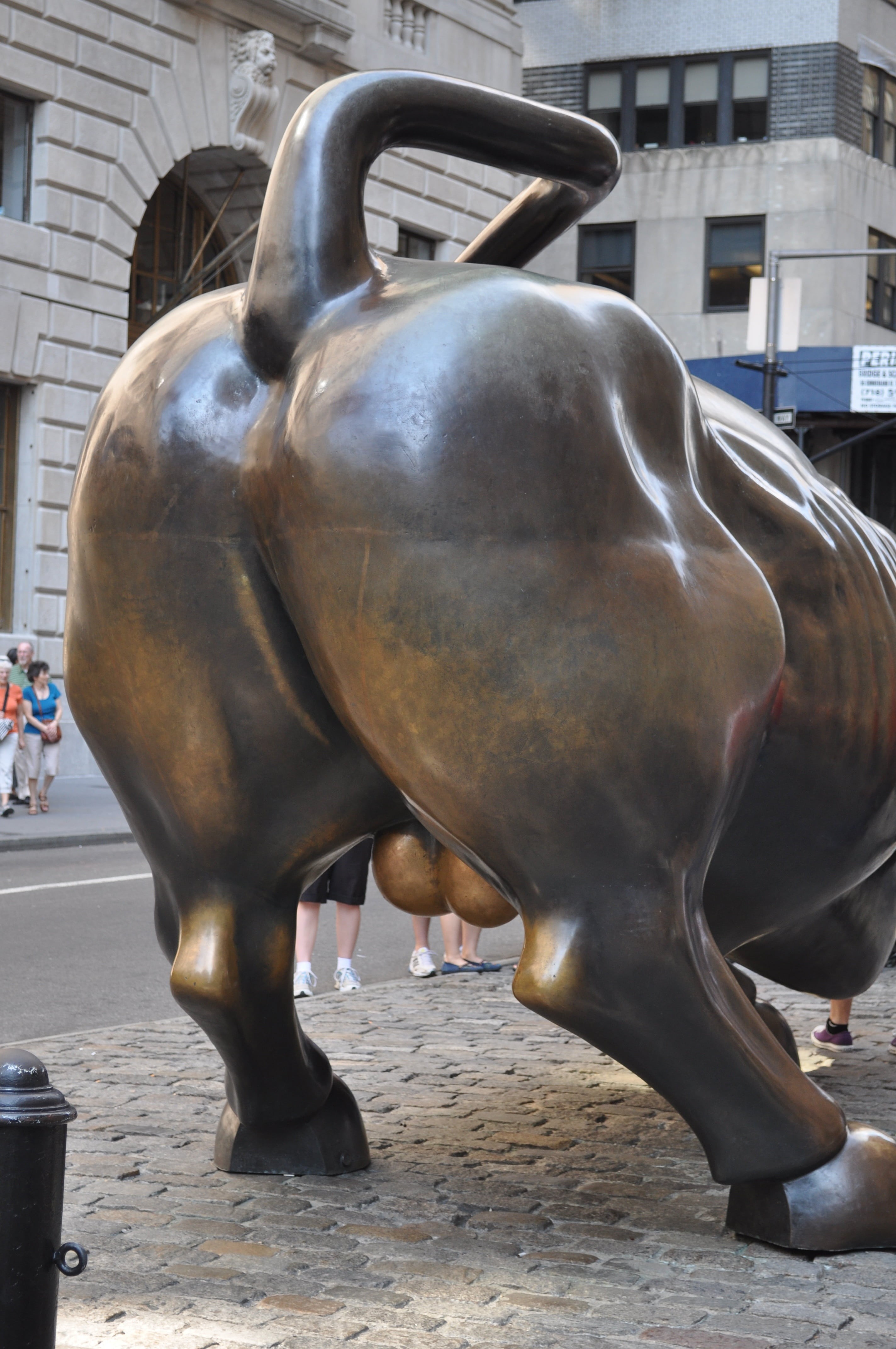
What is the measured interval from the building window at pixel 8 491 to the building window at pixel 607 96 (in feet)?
71.4

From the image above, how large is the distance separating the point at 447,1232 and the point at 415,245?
22790 mm

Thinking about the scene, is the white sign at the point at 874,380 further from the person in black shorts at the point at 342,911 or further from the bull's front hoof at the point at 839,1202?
the bull's front hoof at the point at 839,1202

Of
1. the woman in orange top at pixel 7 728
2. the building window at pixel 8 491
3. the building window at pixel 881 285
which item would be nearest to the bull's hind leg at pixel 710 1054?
the woman in orange top at pixel 7 728

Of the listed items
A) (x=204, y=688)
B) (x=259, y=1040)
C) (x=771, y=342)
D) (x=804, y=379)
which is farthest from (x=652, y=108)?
(x=204, y=688)

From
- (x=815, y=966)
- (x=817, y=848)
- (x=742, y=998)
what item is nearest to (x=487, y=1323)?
(x=742, y=998)

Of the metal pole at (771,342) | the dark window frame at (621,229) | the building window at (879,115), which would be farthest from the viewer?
the building window at (879,115)

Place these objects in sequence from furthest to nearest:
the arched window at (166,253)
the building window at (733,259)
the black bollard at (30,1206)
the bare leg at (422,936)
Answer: the building window at (733,259), the arched window at (166,253), the bare leg at (422,936), the black bollard at (30,1206)

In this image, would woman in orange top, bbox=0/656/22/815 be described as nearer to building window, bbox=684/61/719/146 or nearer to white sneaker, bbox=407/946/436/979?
white sneaker, bbox=407/946/436/979

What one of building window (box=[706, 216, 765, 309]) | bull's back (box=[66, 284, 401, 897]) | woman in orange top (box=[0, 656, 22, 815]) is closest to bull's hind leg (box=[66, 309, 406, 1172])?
bull's back (box=[66, 284, 401, 897])

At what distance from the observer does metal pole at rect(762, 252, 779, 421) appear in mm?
23969

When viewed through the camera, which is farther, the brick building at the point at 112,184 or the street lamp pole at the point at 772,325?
the street lamp pole at the point at 772,325

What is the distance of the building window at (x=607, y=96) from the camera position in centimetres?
3816

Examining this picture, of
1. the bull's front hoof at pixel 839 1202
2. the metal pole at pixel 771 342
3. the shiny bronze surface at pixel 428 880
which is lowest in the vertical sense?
the bull's front hoof at pixel 839 1202

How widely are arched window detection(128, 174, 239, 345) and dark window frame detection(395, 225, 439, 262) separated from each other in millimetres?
2474
